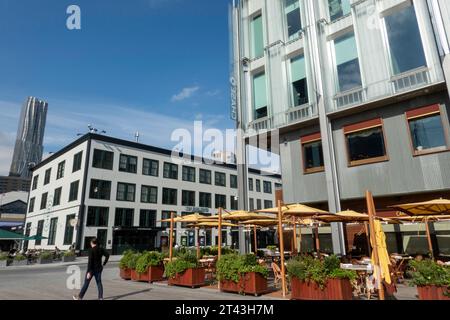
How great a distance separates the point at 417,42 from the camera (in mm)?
14961

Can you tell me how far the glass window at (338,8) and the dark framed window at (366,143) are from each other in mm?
6698

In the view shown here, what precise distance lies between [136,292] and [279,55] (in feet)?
52.1

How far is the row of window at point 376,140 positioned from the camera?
14117 millimetres

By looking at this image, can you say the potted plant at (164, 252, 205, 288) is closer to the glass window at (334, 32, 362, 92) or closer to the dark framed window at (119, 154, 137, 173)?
the glass window at (334, 32, 362, 92)

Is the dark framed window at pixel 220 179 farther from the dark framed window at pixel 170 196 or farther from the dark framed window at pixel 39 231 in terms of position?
the dark framed window at pixel 39 231

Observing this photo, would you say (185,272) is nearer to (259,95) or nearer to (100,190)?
(259,95)

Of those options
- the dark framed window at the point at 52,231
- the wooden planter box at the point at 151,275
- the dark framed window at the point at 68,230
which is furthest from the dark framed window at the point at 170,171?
the wooden planter box at the point at 151,275

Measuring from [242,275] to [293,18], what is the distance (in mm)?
16631

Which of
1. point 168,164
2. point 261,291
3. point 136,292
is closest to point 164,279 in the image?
point 136,292

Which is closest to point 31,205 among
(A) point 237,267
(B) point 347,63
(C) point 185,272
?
(C) point 185,272

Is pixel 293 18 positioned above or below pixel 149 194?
above

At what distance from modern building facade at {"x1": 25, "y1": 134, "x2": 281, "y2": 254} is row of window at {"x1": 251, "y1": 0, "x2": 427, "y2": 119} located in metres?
20.0

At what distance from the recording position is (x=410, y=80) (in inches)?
576
